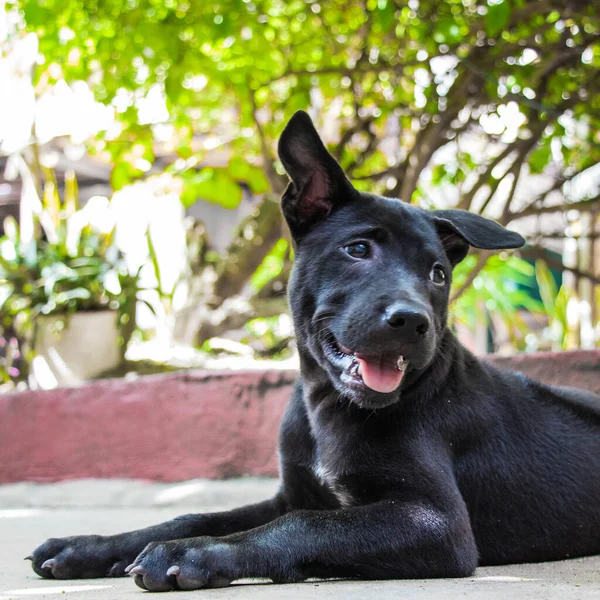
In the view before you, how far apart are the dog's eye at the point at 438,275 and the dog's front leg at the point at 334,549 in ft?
2.49

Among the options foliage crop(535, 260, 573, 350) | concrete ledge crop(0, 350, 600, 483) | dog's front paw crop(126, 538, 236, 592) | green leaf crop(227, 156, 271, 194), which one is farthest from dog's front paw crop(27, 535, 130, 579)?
foliage crop(535, 260, 573, 350)

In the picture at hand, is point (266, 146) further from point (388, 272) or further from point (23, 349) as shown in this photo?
point (388, 272)

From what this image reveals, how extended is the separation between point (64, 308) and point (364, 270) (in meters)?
4.55

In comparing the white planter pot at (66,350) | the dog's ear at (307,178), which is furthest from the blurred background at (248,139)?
the dog's ear at (307,178)

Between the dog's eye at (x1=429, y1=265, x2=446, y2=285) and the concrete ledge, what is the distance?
7.60ft

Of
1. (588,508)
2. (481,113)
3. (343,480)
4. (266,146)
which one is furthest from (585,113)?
(343,480)

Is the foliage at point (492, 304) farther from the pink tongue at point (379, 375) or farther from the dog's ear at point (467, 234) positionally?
the pink tongue at point (379, 375)

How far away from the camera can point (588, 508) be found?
3.00 meters

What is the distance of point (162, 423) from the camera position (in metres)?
5.36

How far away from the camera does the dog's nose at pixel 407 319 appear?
2482mm

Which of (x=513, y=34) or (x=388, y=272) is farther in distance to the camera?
(x=513, y=34)

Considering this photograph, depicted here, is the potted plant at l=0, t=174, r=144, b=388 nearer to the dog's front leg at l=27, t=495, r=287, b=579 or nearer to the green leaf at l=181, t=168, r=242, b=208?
the green leaf at l=181, t=168, r=242, b=208

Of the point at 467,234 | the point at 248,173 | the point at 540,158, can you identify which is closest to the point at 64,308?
the point at 248,173

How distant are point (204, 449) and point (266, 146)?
2.23 m
